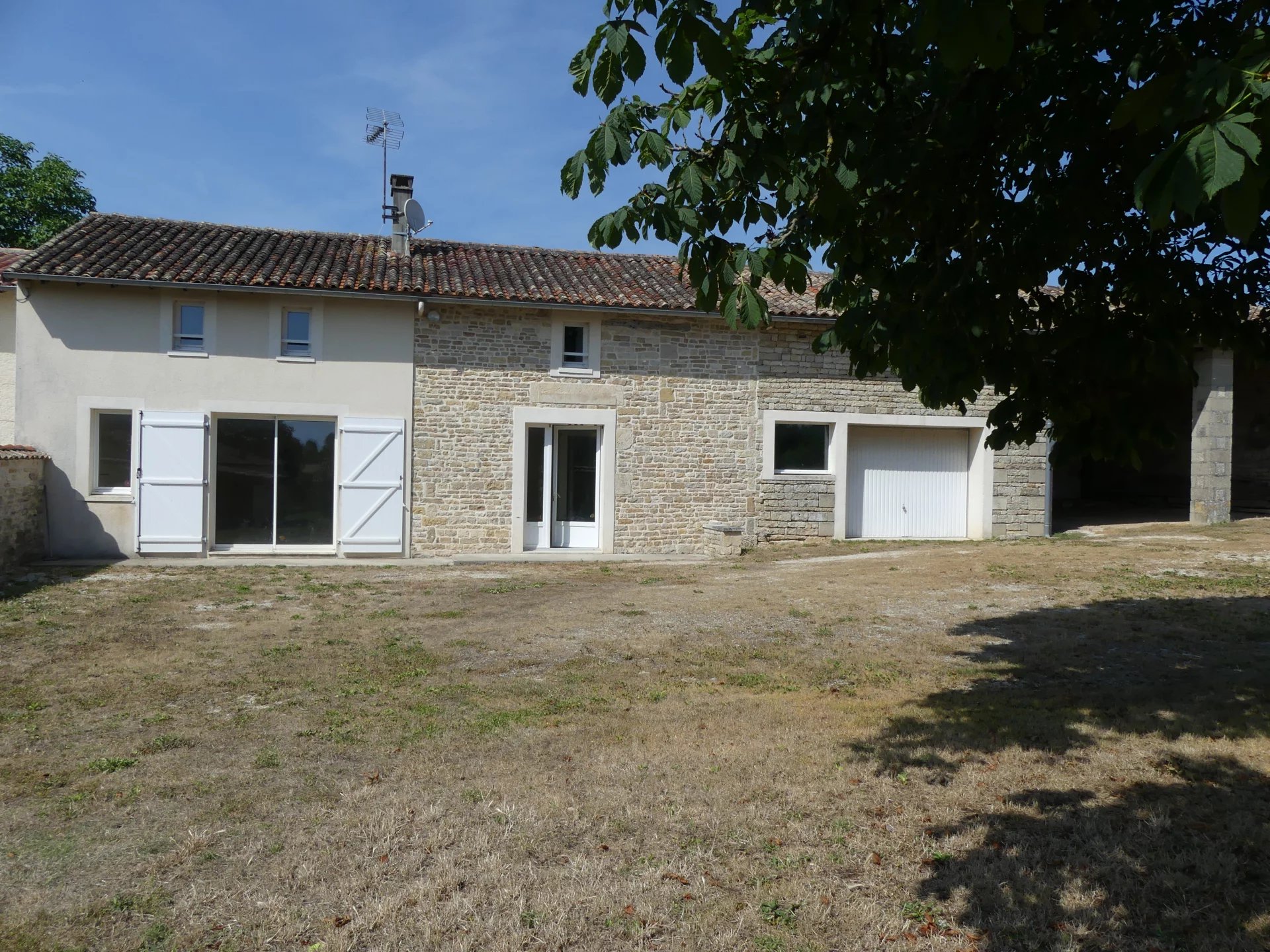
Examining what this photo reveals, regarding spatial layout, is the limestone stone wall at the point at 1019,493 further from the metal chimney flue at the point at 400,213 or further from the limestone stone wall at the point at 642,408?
the metal chimney flue at the point at 400,213

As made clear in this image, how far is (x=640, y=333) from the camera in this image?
610 inches

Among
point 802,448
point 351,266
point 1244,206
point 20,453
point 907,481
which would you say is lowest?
point 907,481

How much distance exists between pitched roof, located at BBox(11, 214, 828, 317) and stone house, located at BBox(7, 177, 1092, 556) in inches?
2.4

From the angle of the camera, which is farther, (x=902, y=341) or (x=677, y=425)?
(x=677, y=425)

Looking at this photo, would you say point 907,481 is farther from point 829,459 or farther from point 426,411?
point 426,411

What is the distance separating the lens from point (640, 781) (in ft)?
15.4

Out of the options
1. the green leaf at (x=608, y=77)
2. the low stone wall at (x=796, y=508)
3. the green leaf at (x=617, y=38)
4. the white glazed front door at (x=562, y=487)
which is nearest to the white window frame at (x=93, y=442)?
the white glazed front door at (x=562, y=487)

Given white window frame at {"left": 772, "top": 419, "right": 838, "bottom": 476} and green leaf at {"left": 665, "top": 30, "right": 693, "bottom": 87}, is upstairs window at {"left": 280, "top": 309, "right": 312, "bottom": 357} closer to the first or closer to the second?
white window frame at {"left": 772, "top": 419, "right": 838, "bottom": 476}

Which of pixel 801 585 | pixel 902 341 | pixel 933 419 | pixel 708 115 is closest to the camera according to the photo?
pixel 708 115

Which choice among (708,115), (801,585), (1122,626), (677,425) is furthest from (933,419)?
(708,115)

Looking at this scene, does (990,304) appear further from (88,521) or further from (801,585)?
(88,521)

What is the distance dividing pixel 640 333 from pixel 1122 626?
29.2 ft

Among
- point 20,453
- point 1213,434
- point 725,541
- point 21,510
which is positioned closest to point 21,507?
point 21,510

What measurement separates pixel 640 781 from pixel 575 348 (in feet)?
37.2
